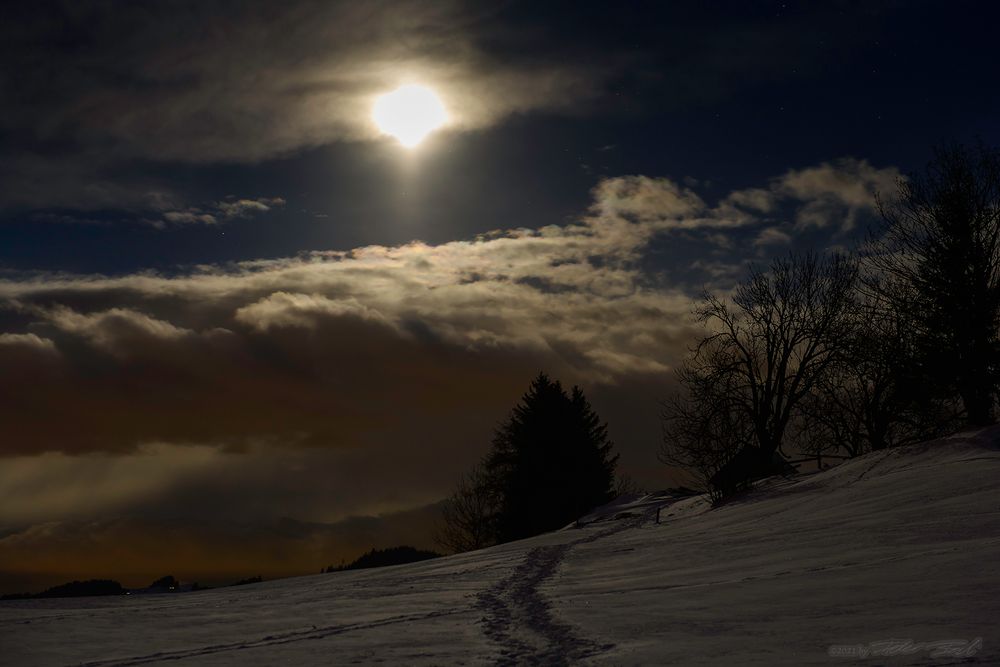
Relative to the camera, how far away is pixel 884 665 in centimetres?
571

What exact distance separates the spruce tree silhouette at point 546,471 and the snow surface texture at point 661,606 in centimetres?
2886

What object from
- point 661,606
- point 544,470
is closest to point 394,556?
point 544,470

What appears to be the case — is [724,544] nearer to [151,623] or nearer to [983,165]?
[151,623]

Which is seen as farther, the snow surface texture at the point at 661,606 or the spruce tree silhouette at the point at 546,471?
the spruce tree silhouette at the point at 546,471

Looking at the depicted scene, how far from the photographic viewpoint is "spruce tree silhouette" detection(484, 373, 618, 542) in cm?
4700

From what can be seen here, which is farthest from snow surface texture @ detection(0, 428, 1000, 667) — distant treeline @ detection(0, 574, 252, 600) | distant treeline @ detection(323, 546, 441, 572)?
distant treeline @ detection(323, 546, 441, 572)

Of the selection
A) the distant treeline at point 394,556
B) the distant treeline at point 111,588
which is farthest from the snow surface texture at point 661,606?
the distant treeline at point 394,556

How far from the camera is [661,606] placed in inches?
373

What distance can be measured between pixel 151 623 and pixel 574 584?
6.22 m

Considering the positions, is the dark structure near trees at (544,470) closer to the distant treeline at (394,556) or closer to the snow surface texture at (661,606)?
the distant treeline at (394,556)

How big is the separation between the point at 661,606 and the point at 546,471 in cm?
3841

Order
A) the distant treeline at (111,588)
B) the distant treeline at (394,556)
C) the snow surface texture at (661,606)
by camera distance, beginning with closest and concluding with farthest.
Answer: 1. the snow surface texture at (661,606)
2. the distant treeline at (111,588)
3. the distant treeline at (394,556)

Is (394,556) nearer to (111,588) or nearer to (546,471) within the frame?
(546,471)

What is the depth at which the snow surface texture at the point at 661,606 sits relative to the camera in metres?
7.05
